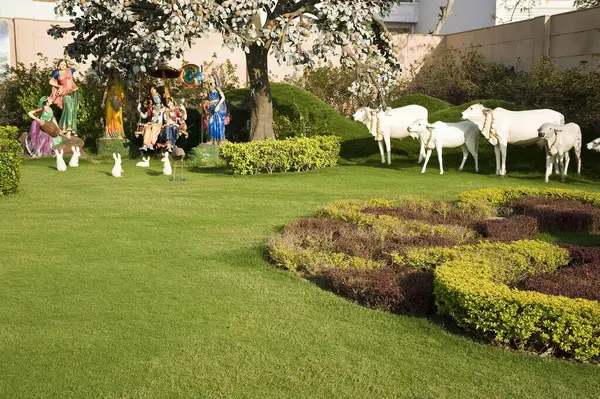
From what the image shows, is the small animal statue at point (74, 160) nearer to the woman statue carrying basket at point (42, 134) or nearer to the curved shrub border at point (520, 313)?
the woman statue carrying basket at point (42, 134)

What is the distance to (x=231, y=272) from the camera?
7391 millimetres

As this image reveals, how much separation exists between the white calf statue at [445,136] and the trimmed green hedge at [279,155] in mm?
2102

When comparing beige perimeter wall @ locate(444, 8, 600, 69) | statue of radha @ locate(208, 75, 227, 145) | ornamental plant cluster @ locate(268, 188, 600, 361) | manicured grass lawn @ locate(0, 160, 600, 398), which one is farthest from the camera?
beige perimeter wall @ locate(444, 8, 600, 69)

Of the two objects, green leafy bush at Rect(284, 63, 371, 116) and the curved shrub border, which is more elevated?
green leafy bush at Rect(284, 63, 371, 116)

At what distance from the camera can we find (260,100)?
16.8m

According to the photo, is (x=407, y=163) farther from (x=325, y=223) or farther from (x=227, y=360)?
(x=227, y=360)

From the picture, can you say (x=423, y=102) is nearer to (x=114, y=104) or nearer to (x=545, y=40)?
(x=545, y=40)

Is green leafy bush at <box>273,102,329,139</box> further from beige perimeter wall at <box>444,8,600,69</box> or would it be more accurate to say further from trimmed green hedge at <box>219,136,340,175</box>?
beige perimeter wall at <box>444,8,600,69</box>


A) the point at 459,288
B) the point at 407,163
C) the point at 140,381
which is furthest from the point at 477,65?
the point at 140,381

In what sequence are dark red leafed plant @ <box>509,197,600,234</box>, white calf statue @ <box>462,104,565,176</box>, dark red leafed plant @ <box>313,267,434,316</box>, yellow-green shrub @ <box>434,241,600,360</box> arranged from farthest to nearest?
white calf statue @ <box>462,104,565,176</box> → dark red leafed plant @ <box>509,197,600,234</box> → dark red leafed plant @ <box>313,267,434,316</box> → yellow-green shrub @ <box>434,241,600,360</box>

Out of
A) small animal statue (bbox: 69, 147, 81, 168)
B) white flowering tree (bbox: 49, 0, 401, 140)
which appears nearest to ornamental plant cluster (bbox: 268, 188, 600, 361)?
white flowering tree (bbox: 49, 0, 401, 140)

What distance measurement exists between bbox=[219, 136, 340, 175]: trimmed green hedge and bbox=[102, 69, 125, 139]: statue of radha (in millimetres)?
3797

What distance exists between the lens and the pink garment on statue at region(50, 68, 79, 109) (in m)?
16.9

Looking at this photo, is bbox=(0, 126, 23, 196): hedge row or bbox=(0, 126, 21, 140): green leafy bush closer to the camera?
bbox=(0, 126, 23, 196): hedge row
